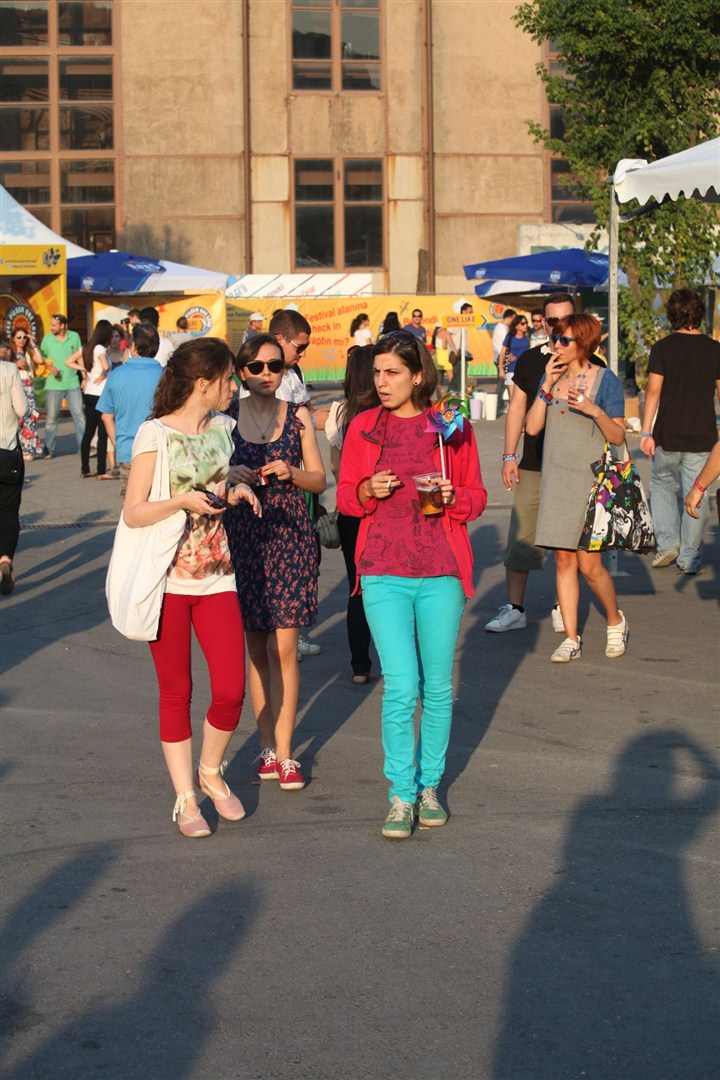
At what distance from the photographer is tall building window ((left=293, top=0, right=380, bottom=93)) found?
41594mm

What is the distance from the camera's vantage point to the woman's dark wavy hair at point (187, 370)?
5.53m

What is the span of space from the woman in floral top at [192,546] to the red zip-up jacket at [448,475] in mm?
358

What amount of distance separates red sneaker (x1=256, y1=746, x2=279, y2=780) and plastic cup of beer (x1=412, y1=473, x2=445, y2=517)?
1.54 meters

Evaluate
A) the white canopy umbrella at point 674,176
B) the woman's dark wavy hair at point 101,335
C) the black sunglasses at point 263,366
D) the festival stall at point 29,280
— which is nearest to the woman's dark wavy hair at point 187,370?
the black sunglasses at point 263,366

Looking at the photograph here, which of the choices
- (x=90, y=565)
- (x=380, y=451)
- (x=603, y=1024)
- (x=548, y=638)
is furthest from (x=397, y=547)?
(x=90, y=565)

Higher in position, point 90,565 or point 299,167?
point 299,167

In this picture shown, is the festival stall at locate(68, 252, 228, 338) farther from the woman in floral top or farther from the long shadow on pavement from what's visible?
the long shadow on pavement

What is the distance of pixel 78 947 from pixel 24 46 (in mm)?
40734

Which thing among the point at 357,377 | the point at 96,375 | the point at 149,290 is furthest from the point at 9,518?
the point at 149,290

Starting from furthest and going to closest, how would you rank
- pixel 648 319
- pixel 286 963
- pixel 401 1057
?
pixel 648 319, pixel 286 963, pixel 401 1057

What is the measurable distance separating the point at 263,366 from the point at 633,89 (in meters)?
17.9

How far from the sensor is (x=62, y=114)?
41.8 meters

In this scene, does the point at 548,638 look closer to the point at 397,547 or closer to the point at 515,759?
the point at 515,759

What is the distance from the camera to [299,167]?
137 feet
